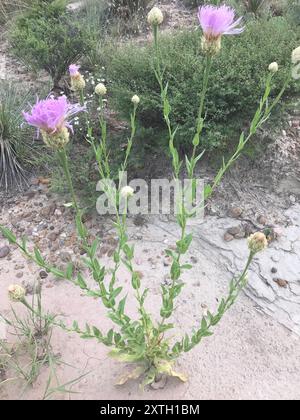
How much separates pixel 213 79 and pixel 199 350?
1.71m

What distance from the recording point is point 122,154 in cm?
291

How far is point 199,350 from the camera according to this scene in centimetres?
215

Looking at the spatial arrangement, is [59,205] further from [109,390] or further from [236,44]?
[236,44]

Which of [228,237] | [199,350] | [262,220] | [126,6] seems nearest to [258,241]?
[199,350]

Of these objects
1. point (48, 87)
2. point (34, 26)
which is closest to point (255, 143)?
point (48, 87)

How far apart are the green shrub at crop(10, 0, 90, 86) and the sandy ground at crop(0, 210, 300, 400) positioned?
203 centimetres

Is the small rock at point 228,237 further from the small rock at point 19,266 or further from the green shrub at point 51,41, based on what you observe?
the green shrub at point 51,41

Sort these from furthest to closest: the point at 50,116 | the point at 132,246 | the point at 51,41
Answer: the point at 51,41, the point at 132,246, the point at 50,116

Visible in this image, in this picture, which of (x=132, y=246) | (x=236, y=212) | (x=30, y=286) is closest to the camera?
(x=132, y=246)

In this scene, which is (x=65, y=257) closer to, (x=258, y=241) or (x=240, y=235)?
(x=240, y=235)

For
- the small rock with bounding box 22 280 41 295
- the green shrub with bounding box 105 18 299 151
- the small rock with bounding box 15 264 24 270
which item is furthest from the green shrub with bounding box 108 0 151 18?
the small rock with bounding box 22 280 41 295

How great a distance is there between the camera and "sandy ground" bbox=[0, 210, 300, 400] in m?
2.00

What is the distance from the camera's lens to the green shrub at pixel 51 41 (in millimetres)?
3600

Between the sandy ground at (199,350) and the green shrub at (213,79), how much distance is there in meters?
0.94
